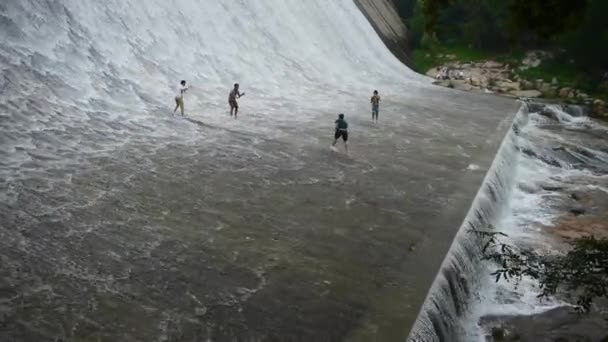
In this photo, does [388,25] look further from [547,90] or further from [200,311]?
[200,311]

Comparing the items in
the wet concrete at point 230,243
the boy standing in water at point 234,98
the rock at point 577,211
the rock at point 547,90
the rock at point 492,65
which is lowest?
the rock at point 547,90

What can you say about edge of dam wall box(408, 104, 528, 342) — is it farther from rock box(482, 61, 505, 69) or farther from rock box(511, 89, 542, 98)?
rock box(482, 61, 505, 69)

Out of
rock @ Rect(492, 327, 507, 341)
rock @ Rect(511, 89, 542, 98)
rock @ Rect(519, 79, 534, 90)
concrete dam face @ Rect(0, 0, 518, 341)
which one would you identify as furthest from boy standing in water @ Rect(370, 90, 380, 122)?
rock @ Rect(519, 79, 534, 90)

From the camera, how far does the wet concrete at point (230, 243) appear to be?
18.3 feet

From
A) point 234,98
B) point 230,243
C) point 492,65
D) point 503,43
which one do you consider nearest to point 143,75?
point 234,98

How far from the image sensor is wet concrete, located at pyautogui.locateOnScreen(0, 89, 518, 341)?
5574mm

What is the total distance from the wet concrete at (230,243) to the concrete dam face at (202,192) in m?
0.03

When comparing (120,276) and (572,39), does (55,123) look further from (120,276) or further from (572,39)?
(572,39)

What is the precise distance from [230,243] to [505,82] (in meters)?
29.7

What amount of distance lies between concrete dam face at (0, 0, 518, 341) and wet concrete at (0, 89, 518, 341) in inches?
1.2

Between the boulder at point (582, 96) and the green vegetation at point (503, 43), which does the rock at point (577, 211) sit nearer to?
the green vegetation at point (503, 43)

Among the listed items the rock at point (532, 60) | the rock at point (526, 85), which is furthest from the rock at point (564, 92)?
the rock at point (532, 60)

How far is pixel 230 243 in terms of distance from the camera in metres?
7.44

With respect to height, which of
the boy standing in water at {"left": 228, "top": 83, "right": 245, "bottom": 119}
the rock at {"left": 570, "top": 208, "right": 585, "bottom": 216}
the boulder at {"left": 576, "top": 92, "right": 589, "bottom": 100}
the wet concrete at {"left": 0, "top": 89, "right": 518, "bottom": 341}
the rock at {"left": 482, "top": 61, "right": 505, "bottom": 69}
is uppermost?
the boy standing in water at {"left": 228, "top": 83, "right": 245, "bottom": 119}
